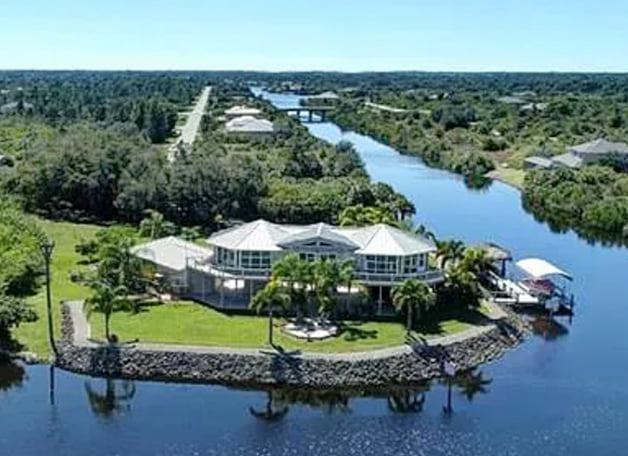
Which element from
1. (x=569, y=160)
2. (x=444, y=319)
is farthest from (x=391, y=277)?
(x=569, y=160)

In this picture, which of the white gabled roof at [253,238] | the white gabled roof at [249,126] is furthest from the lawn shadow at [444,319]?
the white gabled roof at [249,126]

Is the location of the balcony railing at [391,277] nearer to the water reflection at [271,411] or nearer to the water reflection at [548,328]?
the water reflection at [548,328]

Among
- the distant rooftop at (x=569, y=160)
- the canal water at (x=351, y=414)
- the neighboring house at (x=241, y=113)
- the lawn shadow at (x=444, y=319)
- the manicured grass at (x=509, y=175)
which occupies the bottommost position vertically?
the canal water at (x=351, y=414)

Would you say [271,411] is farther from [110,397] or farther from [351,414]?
[110,397]

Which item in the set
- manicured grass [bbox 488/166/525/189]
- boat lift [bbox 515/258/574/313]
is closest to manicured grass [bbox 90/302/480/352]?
boat lift [bbox 515/258/574/313]

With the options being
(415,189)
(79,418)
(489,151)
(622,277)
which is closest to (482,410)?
(79,418)

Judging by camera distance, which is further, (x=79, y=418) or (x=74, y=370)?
(x=74, y=370)

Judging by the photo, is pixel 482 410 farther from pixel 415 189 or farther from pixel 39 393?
pixel 415 189
